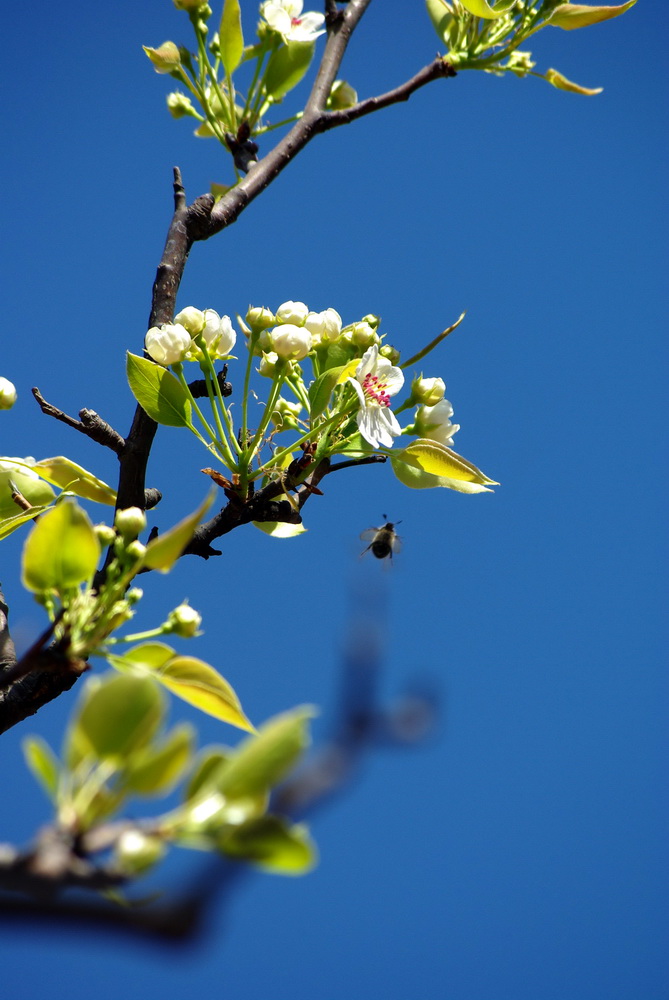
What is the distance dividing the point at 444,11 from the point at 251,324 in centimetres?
107

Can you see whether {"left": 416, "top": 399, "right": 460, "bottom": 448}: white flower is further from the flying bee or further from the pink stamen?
the flying bee

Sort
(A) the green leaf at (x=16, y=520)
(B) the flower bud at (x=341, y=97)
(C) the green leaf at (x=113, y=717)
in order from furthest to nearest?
(B) the flower bud at (x=341, y=97) < (A) the green leaf at (x=16, y=520) < (C) the green leaf at (x=113, y=717)

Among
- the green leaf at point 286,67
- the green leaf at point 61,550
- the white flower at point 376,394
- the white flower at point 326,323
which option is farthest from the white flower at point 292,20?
the green leaf at point 61,550

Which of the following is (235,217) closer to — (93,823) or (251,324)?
(251,324)

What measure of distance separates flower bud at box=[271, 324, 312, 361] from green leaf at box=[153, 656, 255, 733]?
65 centimetres

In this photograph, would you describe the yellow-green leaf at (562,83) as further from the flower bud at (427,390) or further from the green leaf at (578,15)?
the flower bud at (427,390)

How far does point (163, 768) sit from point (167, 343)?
867mm

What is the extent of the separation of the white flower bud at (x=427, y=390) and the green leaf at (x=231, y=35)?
38.0 inches

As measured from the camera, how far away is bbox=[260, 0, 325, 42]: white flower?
2.12m

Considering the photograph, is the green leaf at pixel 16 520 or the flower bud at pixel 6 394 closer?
the green leaf at pixel 16 520

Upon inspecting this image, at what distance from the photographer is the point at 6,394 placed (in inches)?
62.7

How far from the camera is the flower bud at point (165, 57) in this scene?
211cm

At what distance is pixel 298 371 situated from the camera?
1744 mm

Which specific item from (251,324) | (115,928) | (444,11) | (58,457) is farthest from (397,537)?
(115,928)
